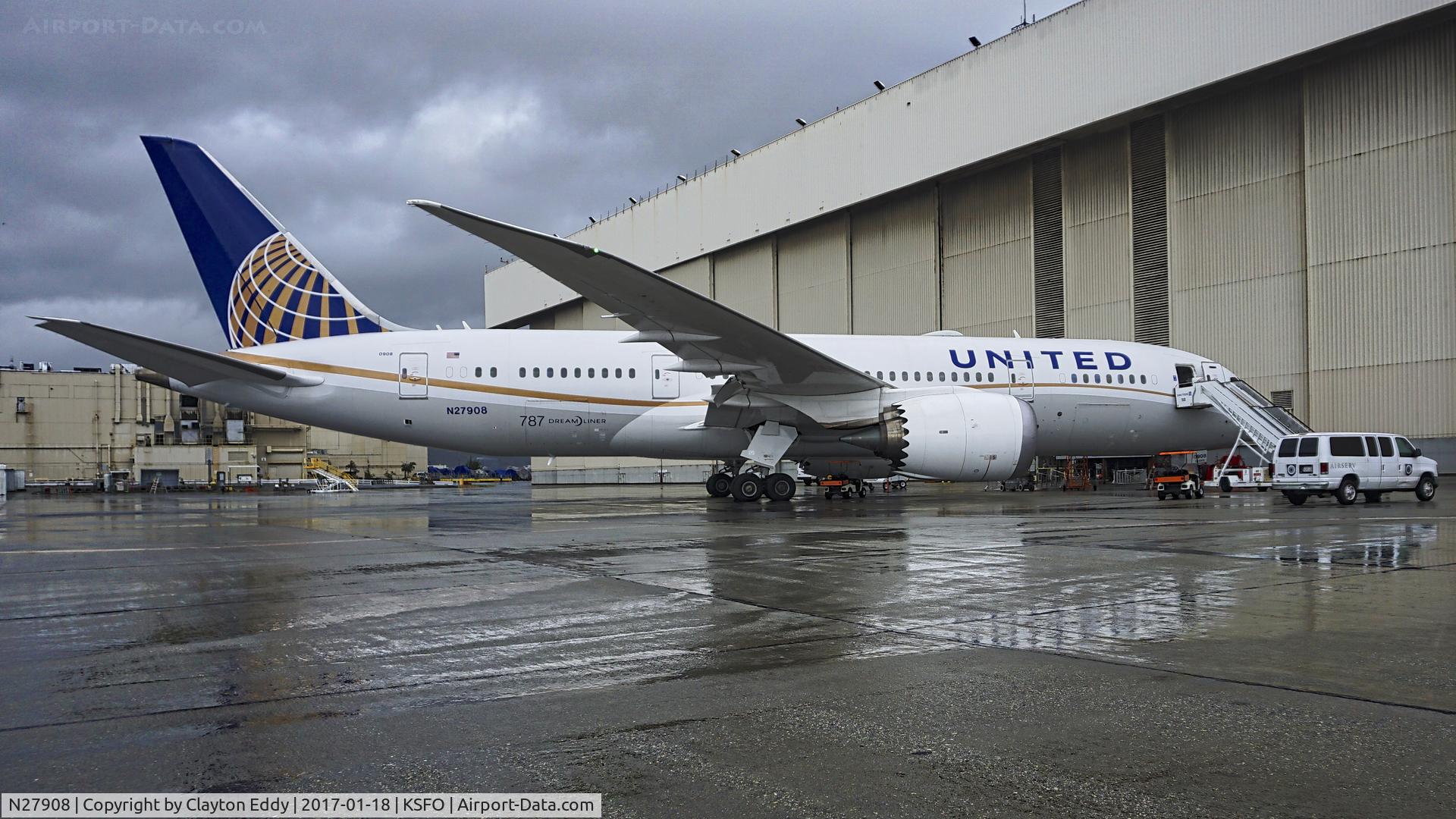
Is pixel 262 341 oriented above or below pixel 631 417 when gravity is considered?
above

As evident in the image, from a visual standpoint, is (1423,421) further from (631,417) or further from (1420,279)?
(631,417)

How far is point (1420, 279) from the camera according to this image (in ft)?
84.6

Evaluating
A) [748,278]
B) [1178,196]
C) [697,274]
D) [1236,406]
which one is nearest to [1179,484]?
[1236,406]

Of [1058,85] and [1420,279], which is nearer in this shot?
[1420,279]

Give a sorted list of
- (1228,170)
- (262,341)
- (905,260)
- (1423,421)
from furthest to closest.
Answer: (905,260) < (1228,170) < (1423,421) < (262,341)

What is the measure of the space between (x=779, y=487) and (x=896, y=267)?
21520 mm

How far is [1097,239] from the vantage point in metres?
32.8

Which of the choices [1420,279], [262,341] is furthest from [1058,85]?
[262,341]

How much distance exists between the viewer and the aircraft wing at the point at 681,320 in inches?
518

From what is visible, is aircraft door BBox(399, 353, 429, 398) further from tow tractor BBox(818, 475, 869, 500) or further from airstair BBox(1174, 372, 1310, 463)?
airstair BBox(1174, 372, 1310, 463)

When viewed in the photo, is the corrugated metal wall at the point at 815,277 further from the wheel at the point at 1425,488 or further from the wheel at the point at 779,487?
the wheel at the point at 1425,488

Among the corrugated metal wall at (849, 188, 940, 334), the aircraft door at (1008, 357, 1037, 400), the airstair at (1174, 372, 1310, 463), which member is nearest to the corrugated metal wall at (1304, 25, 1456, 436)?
the airstair at (1174, 372, 1310, 463)

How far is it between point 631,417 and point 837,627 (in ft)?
48.2

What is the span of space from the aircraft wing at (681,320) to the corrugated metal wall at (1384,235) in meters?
16.9
